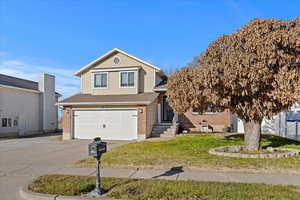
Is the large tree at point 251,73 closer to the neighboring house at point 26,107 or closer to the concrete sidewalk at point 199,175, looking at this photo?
the concrete sidewalk at point 199,175

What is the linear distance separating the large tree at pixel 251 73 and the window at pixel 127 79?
9.21m

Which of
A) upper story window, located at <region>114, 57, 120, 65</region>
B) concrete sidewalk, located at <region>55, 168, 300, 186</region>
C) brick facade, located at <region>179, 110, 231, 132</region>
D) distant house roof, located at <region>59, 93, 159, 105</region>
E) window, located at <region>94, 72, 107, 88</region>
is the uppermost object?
upper story window, located at <region>114, 57, 120, 65</region>

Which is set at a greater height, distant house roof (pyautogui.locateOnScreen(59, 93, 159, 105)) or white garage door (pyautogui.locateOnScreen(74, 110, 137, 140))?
distant house roof (pyautogui.locateOnScreen(59, 93, 159, 105))

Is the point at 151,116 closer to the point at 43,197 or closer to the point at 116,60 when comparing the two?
the point at 116,60

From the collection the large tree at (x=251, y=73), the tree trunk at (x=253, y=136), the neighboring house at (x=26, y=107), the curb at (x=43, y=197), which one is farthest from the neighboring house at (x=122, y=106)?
the curb at (x=43, y=197)

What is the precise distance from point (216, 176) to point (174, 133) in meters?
9.82

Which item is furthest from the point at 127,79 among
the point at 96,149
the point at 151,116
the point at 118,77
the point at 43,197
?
the point at 43,197

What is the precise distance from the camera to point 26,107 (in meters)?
22.6

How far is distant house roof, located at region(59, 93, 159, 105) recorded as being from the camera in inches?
618

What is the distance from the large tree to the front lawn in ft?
11.3

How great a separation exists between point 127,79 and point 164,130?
4850mm

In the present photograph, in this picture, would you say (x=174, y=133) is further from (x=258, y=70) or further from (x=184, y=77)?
(x=258, y=70)

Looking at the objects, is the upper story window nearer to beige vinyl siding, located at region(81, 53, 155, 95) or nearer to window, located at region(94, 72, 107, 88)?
beige vinyl siding, located at region(81, 53, 155, 95)

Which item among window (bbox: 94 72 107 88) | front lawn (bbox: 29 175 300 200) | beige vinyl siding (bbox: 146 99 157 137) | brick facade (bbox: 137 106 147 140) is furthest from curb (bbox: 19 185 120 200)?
window (bbox: 94 72 107 88)
